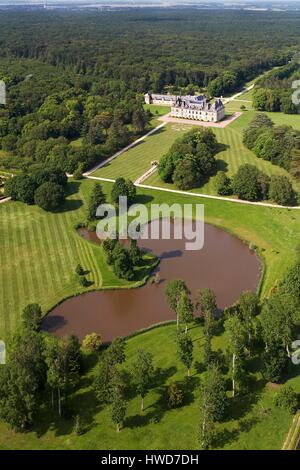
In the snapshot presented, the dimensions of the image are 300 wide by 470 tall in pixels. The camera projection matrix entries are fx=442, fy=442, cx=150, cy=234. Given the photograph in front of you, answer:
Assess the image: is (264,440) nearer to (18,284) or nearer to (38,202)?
(18,284)

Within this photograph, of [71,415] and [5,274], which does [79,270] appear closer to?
[5,274]

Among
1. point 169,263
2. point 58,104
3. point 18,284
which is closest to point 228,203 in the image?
point 169,263

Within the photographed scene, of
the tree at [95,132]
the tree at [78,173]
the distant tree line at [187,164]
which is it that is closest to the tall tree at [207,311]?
the distant tree line at [187,164]

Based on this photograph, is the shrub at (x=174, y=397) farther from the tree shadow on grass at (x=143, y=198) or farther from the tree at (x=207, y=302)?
the tree shadow on grass at (x=143, y=198)

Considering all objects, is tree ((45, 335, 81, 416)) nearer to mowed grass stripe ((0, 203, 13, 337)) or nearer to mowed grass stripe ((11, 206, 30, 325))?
mowed grass stripe ((0, 203, 13, 337))

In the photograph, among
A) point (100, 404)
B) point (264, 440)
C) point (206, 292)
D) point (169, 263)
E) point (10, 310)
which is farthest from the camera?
point (169, 263)

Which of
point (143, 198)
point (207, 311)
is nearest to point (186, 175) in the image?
point (143, 198)
